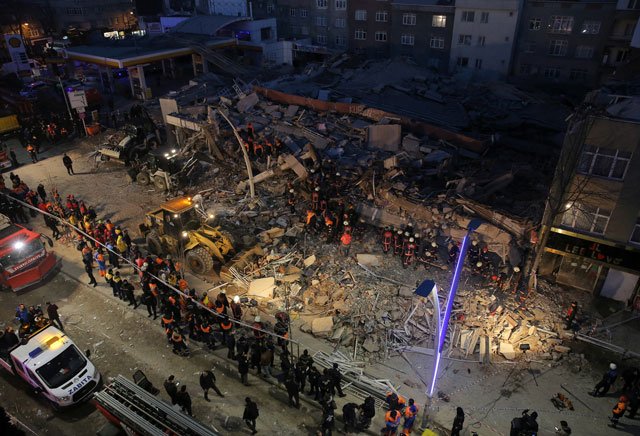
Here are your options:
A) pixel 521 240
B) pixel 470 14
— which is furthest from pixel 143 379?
pixel 470 14

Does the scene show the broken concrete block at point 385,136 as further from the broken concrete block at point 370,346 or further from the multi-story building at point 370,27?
the multi-story building at point 370,27

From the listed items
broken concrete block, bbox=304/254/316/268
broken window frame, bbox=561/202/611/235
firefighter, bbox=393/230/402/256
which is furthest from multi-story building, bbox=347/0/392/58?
broken window frame, bbox=561/202/611/235

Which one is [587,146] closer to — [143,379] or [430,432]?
[430,432]

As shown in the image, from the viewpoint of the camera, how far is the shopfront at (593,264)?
16297mm

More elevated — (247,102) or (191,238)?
(247,102)

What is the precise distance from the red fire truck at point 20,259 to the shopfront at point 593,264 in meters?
20.6

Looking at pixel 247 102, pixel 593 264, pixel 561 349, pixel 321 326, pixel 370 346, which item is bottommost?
pixel 561 349

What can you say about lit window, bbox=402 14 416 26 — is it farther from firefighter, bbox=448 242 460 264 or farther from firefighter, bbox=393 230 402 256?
firefighter, bbox=448 242 460 264

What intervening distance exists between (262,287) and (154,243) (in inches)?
221

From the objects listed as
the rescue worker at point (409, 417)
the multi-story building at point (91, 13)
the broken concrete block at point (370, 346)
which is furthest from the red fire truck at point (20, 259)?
the multi-story building at point (91, 13)

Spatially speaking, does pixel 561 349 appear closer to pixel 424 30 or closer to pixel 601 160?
pixel 601 160

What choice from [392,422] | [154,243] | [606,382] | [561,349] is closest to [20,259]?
[154,243]

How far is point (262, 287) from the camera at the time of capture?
1730 centimetres

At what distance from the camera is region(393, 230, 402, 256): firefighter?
1884 centimetres
